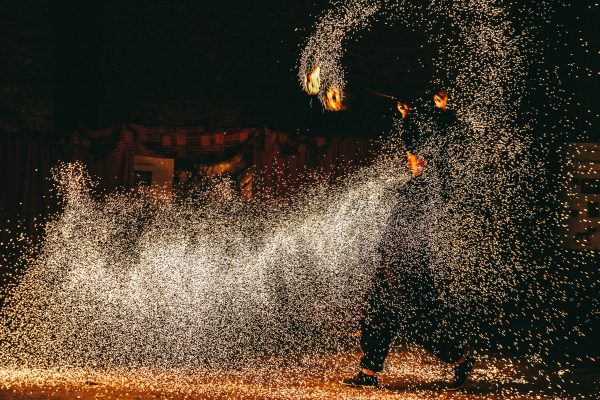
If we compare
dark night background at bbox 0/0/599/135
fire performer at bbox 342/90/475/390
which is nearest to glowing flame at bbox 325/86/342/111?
dark night background at bbox 0/0/599/135

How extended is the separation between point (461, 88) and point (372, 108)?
1.20 metres

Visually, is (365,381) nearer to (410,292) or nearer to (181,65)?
(410,292)

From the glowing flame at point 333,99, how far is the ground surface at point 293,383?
4.04m

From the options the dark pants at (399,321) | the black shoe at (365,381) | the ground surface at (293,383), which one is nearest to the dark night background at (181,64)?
the ground surface at (293,383)

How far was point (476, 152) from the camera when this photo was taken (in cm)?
845

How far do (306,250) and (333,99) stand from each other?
2.34m

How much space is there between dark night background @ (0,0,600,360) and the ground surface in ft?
13.6

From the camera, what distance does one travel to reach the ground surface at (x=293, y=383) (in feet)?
16.1

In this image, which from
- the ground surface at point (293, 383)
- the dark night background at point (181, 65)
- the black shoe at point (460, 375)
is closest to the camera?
the ground surface at point (293, 383)

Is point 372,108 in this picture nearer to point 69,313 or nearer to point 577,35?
point 577,35

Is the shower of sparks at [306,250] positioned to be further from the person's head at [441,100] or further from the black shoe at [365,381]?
the person's head at [441,100]

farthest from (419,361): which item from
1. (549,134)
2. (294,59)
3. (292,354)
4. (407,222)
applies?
(294,59)

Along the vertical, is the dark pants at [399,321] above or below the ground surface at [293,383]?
above

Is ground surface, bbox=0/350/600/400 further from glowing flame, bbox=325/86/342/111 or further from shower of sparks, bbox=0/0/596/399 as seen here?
glowing flame, bbox=325/86/342/111
